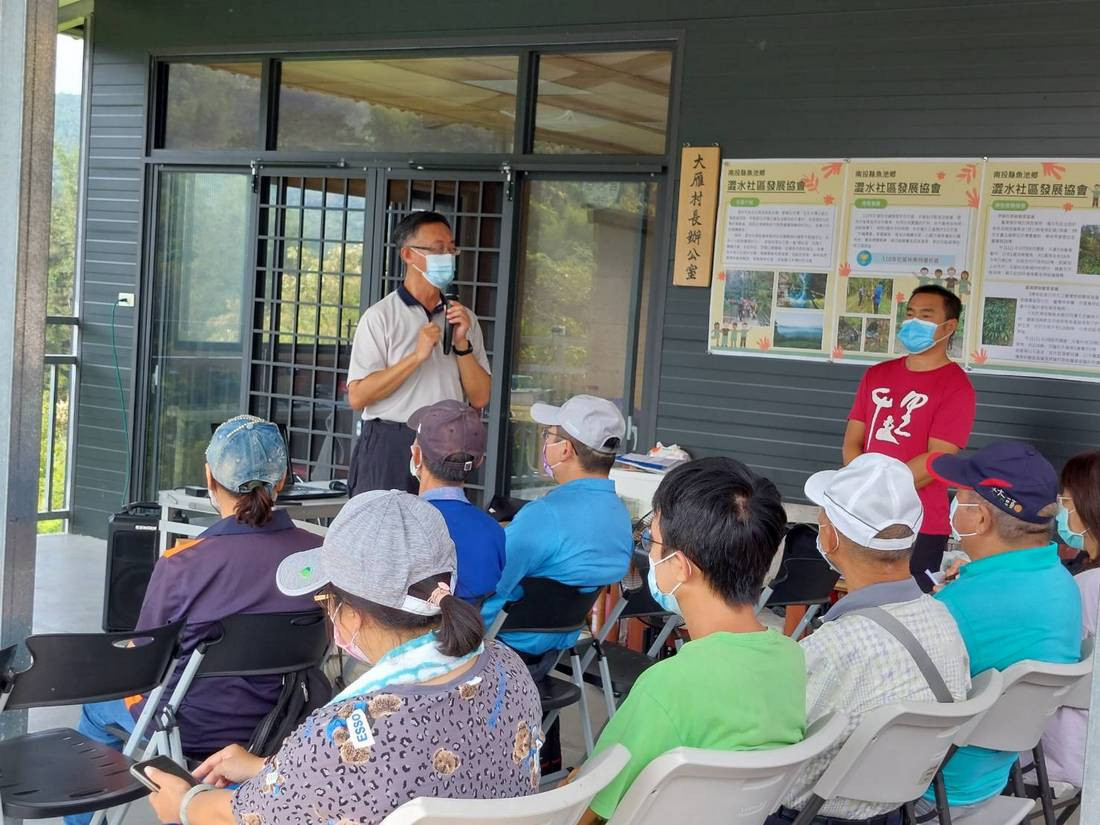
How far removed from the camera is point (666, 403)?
5977mm

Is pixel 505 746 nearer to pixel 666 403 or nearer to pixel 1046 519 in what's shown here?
pixel 1046 519

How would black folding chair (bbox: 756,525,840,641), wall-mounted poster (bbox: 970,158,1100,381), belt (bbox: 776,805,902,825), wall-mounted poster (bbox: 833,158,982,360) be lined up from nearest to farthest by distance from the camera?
belt (bbox: 776,805,902,825) → black folding chair (bbox: 756,525,840,641) → wall-mounted poster (bbox: 970,158,1100,381) → wall-mounted poster (bbox: 833,158,982,360)

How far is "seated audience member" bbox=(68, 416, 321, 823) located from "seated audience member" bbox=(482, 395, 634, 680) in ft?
1.90

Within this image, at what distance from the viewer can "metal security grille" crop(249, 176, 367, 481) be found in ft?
22.9

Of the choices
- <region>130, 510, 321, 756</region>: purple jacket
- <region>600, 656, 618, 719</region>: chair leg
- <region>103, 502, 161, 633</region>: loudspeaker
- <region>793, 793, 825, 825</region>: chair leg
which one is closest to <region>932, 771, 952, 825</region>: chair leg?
<region>793, 793, 825, 825</region>: chair leg

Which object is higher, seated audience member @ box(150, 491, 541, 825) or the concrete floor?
seated audience member @ box(150, 491, 541, 825)

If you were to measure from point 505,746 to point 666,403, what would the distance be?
4.20m

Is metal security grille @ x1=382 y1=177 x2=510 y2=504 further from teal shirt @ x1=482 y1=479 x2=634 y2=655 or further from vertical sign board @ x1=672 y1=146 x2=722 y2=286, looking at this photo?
teal shirt @ x1=482 y1=479 x2=634 y2=655

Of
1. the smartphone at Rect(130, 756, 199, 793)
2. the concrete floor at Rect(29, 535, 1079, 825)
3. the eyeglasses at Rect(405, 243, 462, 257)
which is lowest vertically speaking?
the concrete floor at Rect(29, 535, 1079, 825)

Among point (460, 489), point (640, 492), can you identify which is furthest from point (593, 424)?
point (640, 492)

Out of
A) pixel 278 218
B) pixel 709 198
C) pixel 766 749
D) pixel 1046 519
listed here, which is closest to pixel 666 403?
pixel 709 198

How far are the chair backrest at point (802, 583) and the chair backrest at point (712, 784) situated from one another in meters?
2.08

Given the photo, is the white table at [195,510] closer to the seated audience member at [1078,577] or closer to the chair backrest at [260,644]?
the chair backrest at [260,644]

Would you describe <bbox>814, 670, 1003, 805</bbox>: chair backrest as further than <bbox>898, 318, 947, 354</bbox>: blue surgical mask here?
No
